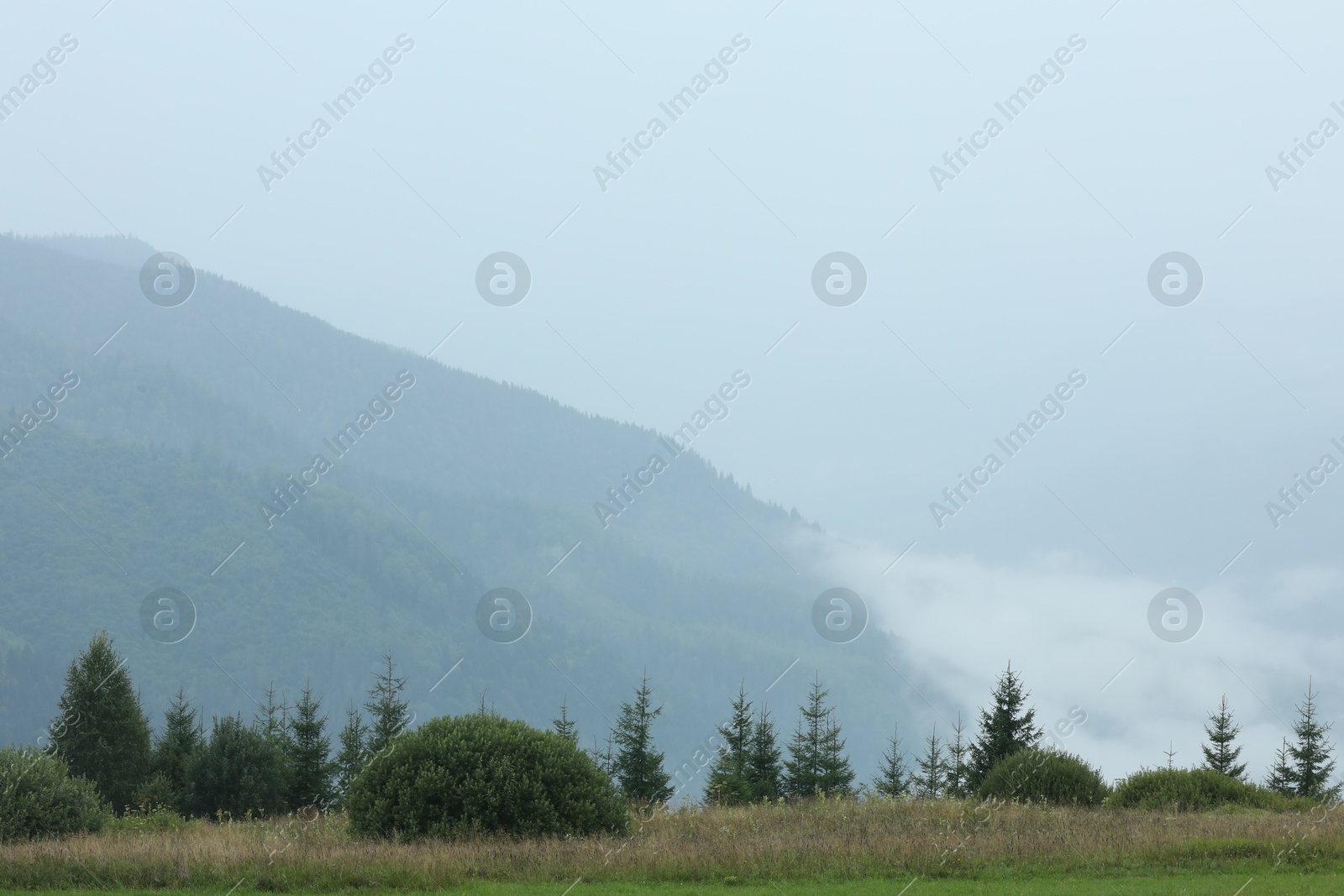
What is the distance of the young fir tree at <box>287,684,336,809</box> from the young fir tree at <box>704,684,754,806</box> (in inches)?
608

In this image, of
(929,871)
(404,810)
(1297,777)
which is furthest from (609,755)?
(1297,777)

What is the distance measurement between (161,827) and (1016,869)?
18.1 m

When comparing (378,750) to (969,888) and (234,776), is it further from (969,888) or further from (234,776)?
(969,888)

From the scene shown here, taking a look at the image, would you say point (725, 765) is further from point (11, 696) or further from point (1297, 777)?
point (11, 696)

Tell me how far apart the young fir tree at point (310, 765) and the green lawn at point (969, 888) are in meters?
28.4

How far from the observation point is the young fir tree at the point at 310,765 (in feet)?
137

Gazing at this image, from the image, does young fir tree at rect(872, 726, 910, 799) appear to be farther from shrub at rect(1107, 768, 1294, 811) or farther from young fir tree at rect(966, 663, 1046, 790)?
shrub at rect(1107, 768, 1294, 811)

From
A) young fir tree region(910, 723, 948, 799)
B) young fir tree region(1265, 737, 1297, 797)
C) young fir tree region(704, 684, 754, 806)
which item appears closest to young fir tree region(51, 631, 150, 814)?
young fir tree region(704, 684, 754, 806)

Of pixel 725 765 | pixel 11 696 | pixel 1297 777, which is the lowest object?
pixel 11 696

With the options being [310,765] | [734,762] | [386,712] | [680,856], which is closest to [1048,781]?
[680,856]

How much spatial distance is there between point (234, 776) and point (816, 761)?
2359cm

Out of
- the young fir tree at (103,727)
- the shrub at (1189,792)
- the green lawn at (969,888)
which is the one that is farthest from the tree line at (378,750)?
the green lawn at (969,888)

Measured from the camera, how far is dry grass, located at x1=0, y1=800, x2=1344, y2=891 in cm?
1542

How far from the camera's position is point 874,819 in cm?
2078
